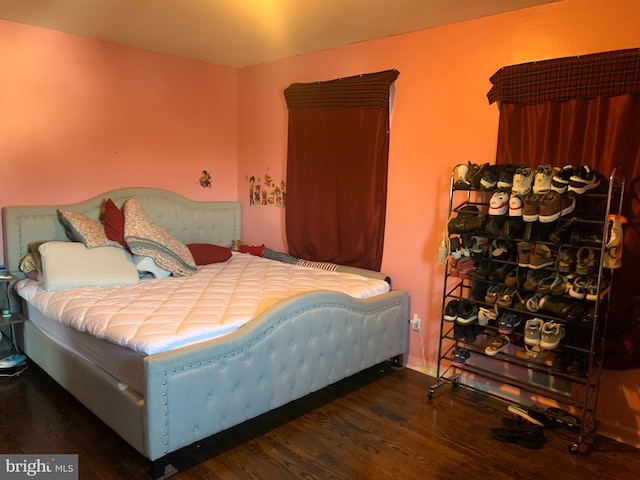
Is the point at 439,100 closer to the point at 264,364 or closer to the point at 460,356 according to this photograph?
the point at 460,356

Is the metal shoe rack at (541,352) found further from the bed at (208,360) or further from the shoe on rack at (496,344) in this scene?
the bed at (208,360)

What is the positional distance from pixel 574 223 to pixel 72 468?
2.69 m

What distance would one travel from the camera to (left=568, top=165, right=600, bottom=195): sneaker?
2283 mm

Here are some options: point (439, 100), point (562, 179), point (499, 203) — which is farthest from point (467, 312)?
point (439, 100)

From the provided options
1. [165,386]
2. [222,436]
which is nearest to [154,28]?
[165,386]

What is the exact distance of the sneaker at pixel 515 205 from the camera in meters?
2.52

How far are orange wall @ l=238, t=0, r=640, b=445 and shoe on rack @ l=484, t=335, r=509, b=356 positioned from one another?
539 millimetres

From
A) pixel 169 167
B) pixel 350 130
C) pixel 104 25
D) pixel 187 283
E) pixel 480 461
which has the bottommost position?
pixel 480 461

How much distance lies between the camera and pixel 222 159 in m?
4.53

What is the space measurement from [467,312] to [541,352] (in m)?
0.48

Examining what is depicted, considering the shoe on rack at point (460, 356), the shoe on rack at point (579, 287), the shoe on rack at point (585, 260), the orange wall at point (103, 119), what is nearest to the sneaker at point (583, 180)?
the shoe on rack at point (585, 260)

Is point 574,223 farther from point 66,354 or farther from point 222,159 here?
point 222,159

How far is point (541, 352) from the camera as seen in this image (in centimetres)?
279

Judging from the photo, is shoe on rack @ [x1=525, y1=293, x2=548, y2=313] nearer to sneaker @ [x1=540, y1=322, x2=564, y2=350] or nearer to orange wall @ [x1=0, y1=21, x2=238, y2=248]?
sneaker @ [x1=540, y1=322, x2=564, y2=350]
